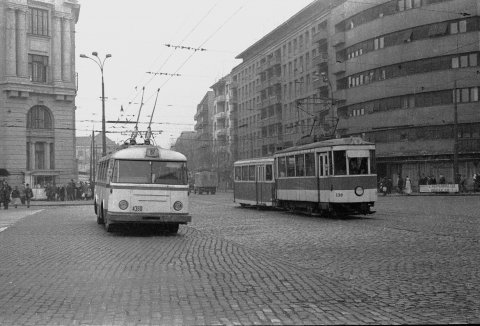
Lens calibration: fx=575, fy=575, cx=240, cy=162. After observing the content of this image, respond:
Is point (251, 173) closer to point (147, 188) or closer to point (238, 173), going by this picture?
point (238, 173)

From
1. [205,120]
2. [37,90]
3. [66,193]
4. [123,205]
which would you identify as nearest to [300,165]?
[123,205]

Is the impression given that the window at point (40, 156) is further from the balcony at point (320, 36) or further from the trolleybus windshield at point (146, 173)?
the trolleybus windshield at point (146, 173)

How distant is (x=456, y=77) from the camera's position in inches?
1902

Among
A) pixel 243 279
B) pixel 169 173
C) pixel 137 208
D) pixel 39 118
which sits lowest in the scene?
pixel 243 279

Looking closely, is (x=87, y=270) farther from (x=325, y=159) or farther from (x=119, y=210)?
(x=325, y=159)

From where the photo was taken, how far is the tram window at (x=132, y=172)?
15148mm

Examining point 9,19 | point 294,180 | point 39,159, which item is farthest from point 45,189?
point 294,180

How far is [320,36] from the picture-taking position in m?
62.7

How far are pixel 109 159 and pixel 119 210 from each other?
2.00 meters

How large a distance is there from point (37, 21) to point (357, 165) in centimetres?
3925

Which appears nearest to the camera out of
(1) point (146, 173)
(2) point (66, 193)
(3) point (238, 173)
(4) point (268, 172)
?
(1) point (146, 173)

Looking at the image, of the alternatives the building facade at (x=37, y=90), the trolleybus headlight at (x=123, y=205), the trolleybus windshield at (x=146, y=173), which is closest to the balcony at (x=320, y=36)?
the building facade at (x=37, y=90)

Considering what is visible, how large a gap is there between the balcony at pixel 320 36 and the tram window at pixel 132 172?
50.0m

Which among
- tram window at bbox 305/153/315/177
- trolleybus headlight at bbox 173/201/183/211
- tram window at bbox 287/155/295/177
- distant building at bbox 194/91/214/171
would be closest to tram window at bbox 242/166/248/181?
tram window at bbox 287/155/295/177
